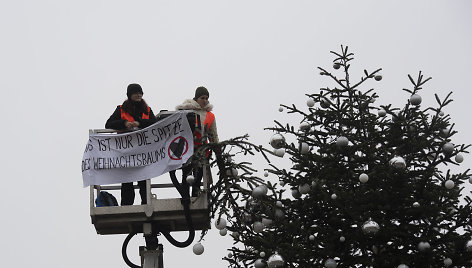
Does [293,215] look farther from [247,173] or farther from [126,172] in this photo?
[126,172]

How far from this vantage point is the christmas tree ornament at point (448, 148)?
10859mm

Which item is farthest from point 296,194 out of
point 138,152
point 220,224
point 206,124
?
point 138,152

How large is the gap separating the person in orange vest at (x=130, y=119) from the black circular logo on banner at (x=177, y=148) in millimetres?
478

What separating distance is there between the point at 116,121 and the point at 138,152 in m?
0.56

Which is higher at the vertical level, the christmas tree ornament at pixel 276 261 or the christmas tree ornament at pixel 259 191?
the christmas tree ornament at pixel 259 191

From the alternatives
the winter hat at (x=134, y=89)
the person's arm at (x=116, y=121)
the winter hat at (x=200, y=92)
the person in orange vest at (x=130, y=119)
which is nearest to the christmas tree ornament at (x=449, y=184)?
the winter hat at (x=200, y=92)

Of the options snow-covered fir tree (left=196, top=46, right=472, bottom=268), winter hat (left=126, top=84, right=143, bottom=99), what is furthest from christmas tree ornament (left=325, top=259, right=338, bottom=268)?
winter hat (left=126, top=84, right=143, bottom=99)

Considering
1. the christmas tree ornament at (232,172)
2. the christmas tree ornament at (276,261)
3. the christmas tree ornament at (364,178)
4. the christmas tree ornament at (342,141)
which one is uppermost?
the christmas tree ornament at (232,172)

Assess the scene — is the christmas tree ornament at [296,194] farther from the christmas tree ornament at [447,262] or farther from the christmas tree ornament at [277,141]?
the christmas tree ornament at [447,262]

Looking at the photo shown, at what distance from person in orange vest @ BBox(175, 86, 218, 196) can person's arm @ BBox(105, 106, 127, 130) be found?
Result: 84cm

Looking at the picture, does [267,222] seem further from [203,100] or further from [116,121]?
[116,121]

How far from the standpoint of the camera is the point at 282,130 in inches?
467

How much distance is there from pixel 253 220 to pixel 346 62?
2542 millimetres

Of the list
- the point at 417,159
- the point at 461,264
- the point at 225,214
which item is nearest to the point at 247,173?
the point at 225,214
